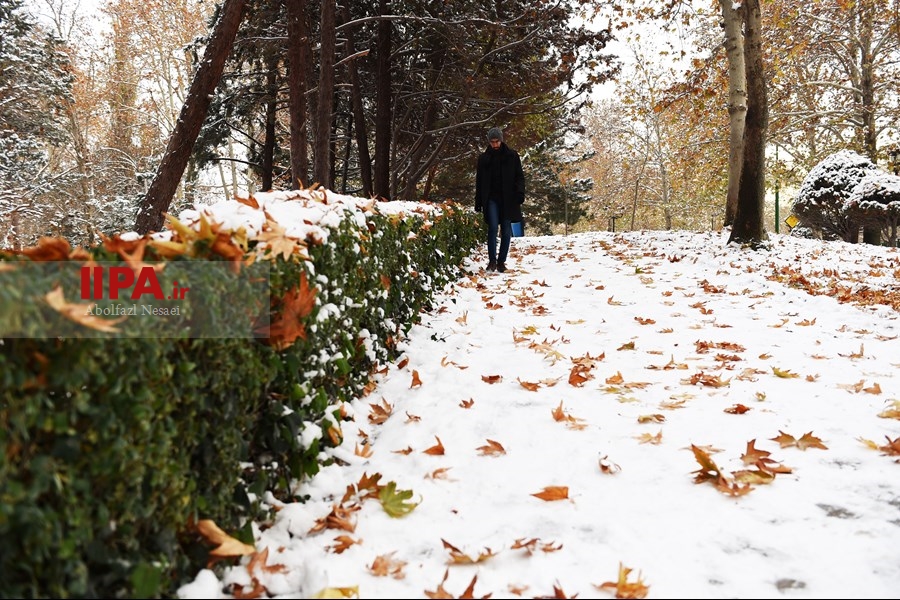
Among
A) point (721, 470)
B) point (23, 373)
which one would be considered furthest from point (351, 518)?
point (721, 470)

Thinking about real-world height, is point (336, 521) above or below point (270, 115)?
below

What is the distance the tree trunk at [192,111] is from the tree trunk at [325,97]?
2233 mm

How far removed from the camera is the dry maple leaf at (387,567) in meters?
1.93

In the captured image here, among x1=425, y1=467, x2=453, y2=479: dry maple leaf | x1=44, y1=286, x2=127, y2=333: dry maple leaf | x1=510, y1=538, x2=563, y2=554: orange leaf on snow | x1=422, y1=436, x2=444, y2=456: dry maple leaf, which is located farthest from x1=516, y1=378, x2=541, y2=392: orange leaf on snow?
x1=44, y1=286, x2=127, y2=333: dry maple leaf

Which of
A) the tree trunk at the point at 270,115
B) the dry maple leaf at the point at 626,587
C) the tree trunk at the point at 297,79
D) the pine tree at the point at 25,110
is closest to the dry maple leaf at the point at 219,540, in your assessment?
the dry maple leaf at the point at 626,587

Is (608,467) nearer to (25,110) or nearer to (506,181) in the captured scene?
(506,181)

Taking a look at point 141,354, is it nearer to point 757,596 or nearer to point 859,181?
point 757,596

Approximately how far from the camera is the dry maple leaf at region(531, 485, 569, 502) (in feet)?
7.89

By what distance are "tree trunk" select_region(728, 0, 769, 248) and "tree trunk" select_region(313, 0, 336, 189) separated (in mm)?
6913

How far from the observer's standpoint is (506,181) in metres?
7.87

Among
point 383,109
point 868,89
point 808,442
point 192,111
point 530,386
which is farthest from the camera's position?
point 868,89

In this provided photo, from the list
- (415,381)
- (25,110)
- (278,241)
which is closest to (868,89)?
(415,381)

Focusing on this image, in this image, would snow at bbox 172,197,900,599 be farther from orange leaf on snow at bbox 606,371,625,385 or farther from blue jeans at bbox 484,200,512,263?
blue jeans at bbox 484,200,512,263

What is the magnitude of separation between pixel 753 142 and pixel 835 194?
566 centimetres
